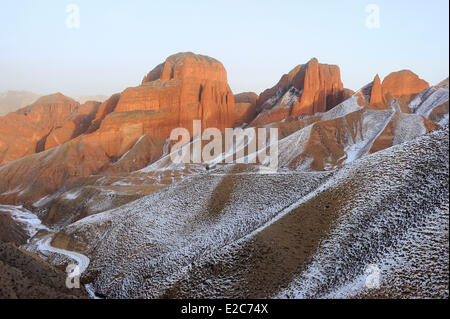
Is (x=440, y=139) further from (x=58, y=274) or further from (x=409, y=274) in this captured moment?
(x=58, y=274)

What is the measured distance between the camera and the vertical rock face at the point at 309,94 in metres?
116

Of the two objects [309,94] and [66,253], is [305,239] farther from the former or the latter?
[309,94]

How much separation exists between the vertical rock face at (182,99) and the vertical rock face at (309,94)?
1760 centimetres

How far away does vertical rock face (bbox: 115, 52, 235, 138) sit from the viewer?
124 metres

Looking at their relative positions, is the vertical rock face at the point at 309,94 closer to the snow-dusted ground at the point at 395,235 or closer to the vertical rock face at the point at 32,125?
the snow-dusted ground at the point at 395,235

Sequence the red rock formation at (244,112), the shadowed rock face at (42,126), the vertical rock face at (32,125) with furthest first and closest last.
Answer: the red rock formation at (244,112), the shadowed rock face at (42,126), the vertical rock face at (32,125)

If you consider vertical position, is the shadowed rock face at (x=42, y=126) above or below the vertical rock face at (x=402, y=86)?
below
